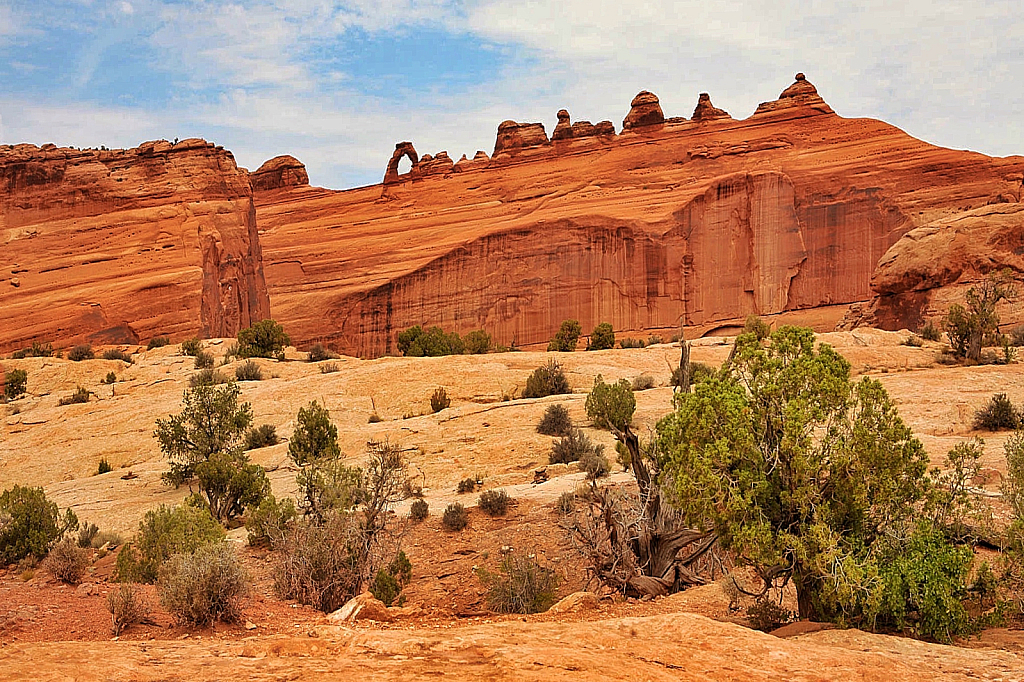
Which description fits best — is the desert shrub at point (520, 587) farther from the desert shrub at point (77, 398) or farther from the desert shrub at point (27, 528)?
the desert shrub at point (77, 398)

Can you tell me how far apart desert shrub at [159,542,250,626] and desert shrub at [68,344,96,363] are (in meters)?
26.5

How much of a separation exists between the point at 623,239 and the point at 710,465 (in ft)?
134

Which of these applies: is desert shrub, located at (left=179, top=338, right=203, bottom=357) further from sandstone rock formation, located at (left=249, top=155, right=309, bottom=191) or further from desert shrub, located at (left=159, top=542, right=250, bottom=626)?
sandstone rock formation, located at (left=249, top=155, right=309, bottom=191)

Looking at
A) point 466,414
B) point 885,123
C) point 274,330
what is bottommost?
point 466,414

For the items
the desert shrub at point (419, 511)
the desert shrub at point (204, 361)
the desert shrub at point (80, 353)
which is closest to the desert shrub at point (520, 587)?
the desert shrub at point (419, 511)

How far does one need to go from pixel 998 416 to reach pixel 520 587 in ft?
34.7

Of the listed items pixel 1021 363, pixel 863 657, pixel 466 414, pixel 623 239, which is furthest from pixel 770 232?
pixel 863 657

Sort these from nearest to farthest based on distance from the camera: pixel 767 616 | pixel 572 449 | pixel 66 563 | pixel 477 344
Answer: pixel 767 616, pixel 66 563, pixel 572 449, pixel 477 344

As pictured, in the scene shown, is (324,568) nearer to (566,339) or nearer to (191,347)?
(191,347)

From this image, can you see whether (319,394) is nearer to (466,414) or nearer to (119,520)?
(466,414)

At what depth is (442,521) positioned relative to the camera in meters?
14.4

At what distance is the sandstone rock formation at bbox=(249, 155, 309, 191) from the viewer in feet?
216

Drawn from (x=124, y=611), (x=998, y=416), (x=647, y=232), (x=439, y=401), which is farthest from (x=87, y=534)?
(x=647, y=232)

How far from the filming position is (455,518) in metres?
14.1
